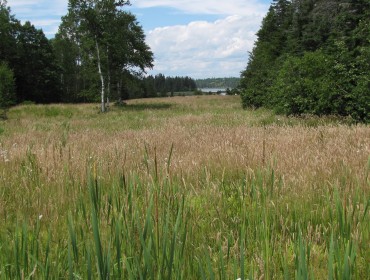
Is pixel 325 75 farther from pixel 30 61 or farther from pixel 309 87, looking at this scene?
pixel 30 61

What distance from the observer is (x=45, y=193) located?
3.15 metres

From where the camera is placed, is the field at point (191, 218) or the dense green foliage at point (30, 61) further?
the dense green foliage at point (30, 61)

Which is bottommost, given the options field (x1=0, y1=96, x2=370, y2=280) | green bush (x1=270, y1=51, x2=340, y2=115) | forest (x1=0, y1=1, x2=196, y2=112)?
field (x1=0, y1=96, x2=370, y2=280)

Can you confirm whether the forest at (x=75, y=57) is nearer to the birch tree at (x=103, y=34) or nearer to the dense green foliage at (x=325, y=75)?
the birch tree at (x=103, y=34)

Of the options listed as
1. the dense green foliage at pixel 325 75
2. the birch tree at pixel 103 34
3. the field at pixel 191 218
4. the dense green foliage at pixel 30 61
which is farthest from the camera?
the dense green foliage at pixel 30 61

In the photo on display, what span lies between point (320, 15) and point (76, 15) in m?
22.7

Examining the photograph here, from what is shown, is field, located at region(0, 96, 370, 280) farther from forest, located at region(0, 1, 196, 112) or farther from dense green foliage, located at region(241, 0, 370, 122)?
forest, located at region(0, 1, 196, 112)

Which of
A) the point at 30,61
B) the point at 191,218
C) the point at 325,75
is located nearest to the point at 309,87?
the point at 325,75

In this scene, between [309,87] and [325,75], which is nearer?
[325,75]

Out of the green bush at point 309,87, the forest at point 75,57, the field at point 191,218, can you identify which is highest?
the forest at point 75,57

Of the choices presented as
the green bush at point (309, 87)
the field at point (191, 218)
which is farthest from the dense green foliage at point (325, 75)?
the field at point (191, 218)

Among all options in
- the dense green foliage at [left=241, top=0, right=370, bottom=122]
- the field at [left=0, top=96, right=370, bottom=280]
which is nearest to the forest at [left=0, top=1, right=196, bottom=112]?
the dense green foliage at [left=241, top=0, right=370, bottom=122]

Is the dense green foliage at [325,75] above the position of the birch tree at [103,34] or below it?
below

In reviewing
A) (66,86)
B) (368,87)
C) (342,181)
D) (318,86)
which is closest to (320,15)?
(318,86)
